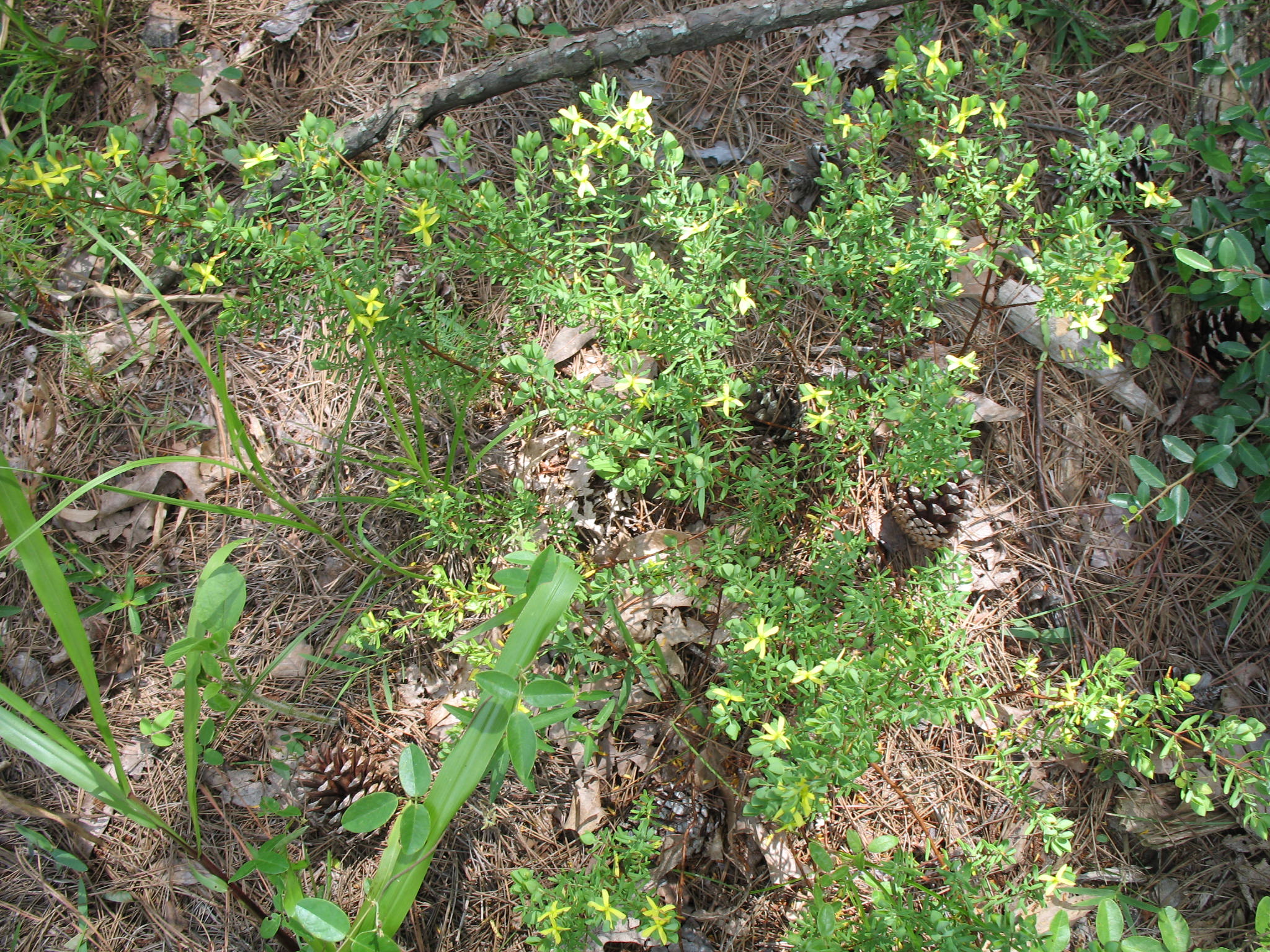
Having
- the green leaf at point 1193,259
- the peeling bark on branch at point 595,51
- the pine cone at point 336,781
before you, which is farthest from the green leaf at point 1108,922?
the peeling bark on branch at point 595,51

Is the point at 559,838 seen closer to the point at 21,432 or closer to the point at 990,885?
the point at 990,885

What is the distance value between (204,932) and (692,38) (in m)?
3.27

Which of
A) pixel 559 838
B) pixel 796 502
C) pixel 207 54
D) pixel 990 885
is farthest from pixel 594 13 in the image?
pixel 990 885

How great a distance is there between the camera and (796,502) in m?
2.33

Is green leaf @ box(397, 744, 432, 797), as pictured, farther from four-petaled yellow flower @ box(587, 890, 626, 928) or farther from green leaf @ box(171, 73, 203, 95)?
green leaf @ box(171, 73, 203, 95)

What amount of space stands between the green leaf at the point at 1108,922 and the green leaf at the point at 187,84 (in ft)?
12.3

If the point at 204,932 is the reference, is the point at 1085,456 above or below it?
above

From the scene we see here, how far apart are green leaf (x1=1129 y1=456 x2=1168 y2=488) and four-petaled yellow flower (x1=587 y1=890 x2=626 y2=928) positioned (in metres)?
1.88

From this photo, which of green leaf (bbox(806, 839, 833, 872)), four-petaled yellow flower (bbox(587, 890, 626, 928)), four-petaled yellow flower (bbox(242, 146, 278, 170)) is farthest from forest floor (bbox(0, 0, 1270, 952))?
four-petaled yellow flower (bbox(242, 146, 278, 170))

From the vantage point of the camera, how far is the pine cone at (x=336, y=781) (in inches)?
90.0

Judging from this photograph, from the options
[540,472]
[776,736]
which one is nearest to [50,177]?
[540,472]

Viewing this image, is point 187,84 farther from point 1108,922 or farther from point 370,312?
point 1108,922

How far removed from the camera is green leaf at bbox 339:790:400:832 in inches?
56.7

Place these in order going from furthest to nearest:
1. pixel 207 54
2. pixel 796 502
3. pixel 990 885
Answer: pixel 207 54, pixel 796 502, pixel 990 885
